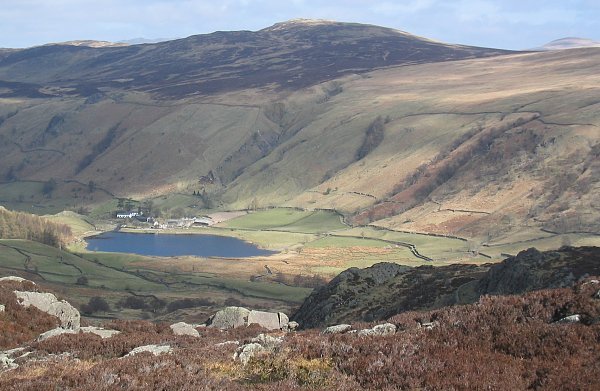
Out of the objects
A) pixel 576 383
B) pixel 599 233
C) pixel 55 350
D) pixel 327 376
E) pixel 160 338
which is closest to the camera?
pixel 576 383

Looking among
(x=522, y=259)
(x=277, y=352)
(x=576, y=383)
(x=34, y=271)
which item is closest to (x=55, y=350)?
(x=277, y=352)

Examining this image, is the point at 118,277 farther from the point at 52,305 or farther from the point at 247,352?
the point at 247,352

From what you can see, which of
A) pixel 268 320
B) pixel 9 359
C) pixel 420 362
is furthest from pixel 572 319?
pixel 268 320

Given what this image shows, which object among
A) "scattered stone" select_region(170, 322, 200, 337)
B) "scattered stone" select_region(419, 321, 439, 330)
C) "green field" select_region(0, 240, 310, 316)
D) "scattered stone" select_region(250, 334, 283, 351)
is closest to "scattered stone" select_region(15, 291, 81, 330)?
"scattered stone" select_region(170, 322, 200, 337)

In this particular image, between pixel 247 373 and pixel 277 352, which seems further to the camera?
pixel 277 352

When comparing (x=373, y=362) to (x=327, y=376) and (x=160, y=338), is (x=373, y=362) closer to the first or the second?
(x=327, y=376)

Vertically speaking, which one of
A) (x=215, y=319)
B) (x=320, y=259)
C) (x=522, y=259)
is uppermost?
(x=522, y=259)
